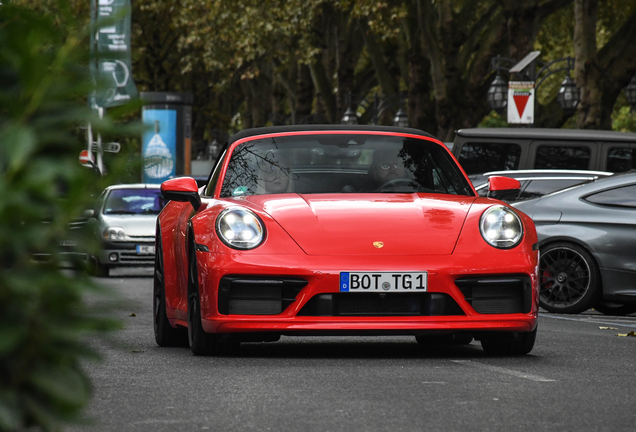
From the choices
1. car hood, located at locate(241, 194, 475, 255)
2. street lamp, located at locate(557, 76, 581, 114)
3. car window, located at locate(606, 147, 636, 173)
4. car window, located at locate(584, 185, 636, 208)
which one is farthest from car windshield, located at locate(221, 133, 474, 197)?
street lamp, located at locate(557, 76, 581, 114)

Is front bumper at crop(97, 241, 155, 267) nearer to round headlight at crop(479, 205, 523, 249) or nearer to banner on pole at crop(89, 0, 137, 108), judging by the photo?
round headlight at crop(479, 205, 523, 249)

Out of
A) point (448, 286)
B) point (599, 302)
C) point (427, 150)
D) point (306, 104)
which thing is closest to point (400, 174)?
point (427, 150)

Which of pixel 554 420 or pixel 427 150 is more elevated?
pixel 427 150

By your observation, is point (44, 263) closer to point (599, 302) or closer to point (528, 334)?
point (528, 334)

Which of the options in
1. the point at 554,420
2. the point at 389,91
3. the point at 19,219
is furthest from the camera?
the point at 389,91

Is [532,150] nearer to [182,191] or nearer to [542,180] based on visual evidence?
[542,180]

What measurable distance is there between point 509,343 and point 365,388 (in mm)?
1957

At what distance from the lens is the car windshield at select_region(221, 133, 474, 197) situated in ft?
27.1

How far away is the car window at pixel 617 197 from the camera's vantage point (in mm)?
12469

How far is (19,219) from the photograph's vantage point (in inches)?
99.1

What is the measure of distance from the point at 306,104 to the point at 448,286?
35.8m

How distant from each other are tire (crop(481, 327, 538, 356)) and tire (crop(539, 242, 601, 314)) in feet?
14.9

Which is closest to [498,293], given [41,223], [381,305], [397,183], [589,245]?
[381,305]

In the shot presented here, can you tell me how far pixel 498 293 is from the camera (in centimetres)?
739
